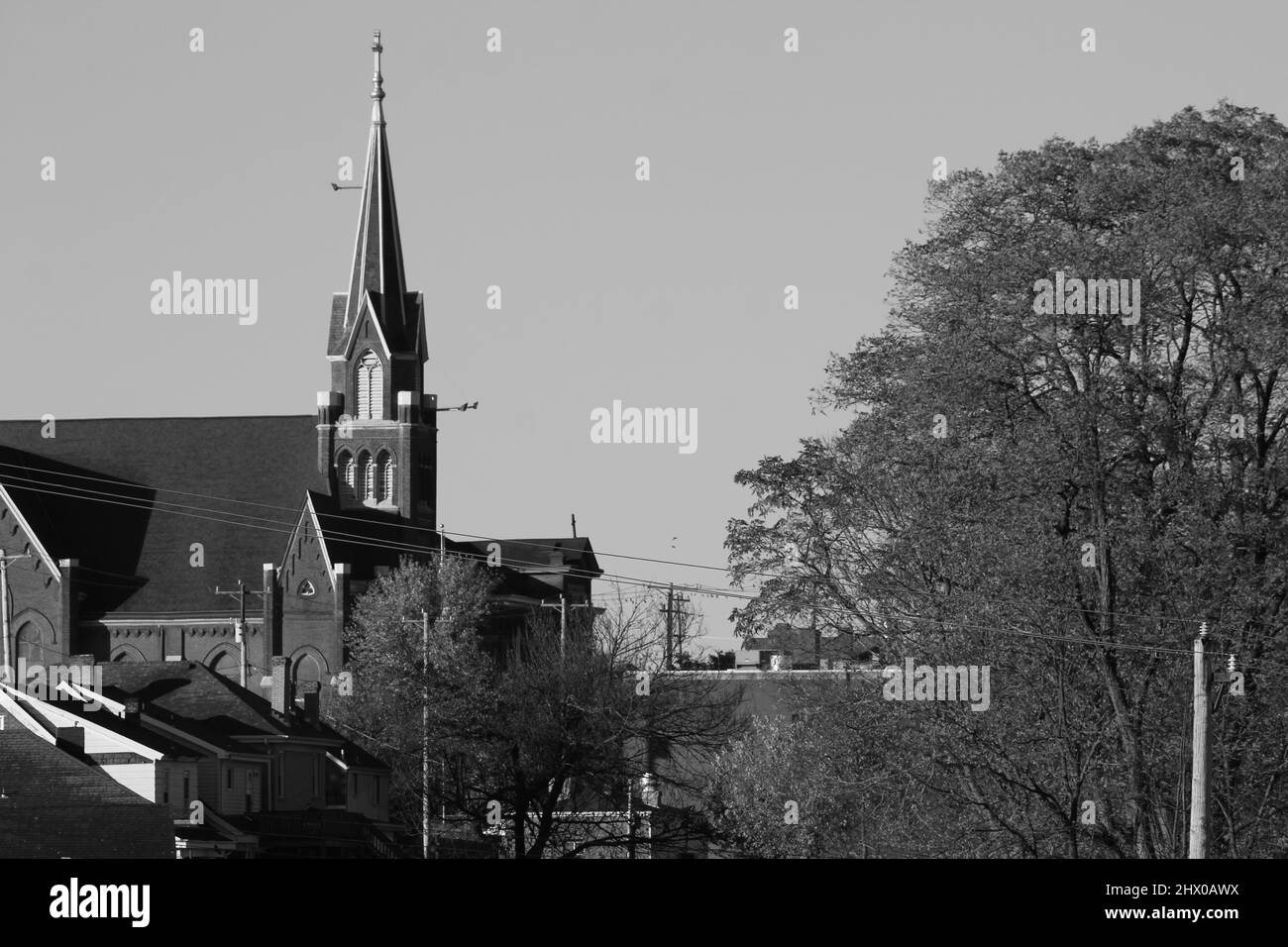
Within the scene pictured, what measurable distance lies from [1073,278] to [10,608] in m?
77.9

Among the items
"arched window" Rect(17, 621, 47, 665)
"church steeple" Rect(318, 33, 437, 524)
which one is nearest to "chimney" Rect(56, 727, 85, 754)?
"arched window" Rect(17, 621, 47, 665)

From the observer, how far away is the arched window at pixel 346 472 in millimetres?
108500

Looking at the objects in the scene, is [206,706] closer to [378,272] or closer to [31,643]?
[31,643]

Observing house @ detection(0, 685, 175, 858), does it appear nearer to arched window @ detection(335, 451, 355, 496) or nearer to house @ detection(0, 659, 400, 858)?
house @ detection(0, 659, 400, 858)

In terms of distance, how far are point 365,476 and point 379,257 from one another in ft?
37.2

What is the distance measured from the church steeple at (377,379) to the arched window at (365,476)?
0.05 metres

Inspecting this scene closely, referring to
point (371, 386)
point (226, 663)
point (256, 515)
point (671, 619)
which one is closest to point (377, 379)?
point (371, 386)

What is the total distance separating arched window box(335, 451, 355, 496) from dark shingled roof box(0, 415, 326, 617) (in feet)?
3.36

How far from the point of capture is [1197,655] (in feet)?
92.5

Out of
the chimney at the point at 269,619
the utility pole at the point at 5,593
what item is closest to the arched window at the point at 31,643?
the utility pole at the point at 5,593

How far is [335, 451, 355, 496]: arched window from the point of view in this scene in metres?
108

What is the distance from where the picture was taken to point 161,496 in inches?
4370
